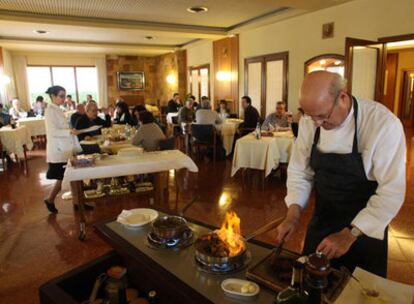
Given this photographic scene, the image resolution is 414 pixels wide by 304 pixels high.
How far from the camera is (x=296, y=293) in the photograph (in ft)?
3.15

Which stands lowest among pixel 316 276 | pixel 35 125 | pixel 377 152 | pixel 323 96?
pixel 35 125

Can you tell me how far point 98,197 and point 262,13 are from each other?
5.50 meters

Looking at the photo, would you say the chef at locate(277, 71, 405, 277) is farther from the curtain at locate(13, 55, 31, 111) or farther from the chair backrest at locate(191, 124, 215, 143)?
the curtain at locate(13, 55, 31, 111)

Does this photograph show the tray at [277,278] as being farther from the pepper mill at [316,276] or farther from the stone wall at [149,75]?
the stone wall at [149,75]

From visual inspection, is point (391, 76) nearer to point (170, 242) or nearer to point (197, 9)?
point (197, 9)

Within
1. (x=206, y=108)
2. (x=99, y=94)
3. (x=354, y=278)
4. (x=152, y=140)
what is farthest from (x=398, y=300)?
(x=99, y=94)

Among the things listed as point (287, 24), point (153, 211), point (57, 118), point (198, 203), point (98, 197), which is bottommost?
point (198, 203)

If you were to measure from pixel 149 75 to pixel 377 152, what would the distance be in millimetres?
14007

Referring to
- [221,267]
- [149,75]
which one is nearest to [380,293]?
[221,267]

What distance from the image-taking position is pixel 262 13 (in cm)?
692

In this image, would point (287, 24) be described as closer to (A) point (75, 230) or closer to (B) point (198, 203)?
(B) point (198, 203)

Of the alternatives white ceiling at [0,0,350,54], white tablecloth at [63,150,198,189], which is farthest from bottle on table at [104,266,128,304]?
white ceiling at [0,0,350,54]

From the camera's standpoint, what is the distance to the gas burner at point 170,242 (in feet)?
5.03

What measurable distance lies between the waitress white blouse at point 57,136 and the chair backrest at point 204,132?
289cm
